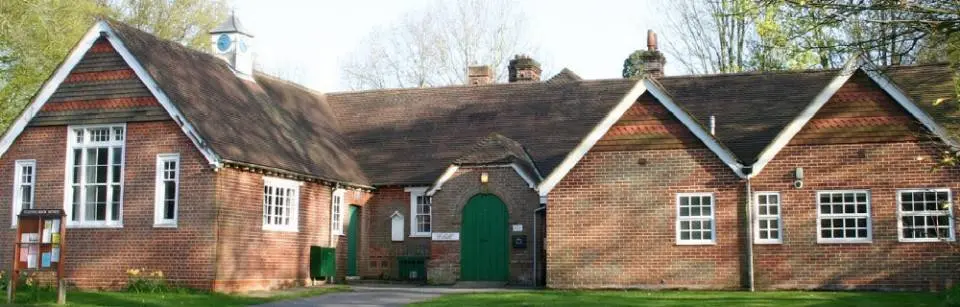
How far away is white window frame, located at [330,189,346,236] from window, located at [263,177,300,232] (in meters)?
1.96

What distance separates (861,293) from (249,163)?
13294 millimetres

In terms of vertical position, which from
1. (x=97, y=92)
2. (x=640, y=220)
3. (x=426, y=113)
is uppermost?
(x=426, y=113)

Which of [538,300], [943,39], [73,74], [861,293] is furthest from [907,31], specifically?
[73,74]

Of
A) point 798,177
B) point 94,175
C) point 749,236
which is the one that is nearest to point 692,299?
point 749,236

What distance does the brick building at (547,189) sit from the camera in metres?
23.3

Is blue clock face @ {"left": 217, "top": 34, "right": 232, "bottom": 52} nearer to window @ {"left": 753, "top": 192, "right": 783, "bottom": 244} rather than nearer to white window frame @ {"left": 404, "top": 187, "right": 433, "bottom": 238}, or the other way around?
white window frame @ {"left": 404, "top": 187, "right": 433, "bottom": 238}

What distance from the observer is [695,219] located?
79.1ft

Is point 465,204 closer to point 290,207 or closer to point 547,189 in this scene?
point 547,189

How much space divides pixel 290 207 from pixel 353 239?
11.8 feet

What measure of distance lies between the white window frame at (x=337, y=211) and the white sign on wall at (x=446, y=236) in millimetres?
2685

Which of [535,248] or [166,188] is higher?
[166,188]

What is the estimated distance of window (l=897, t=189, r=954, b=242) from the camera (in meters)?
22.9

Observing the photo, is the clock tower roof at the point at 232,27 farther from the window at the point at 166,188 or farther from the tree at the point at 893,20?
the tree at the point at 893,20

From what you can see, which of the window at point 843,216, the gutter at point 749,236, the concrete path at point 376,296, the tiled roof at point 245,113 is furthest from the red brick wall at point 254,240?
the window at point 843,216
